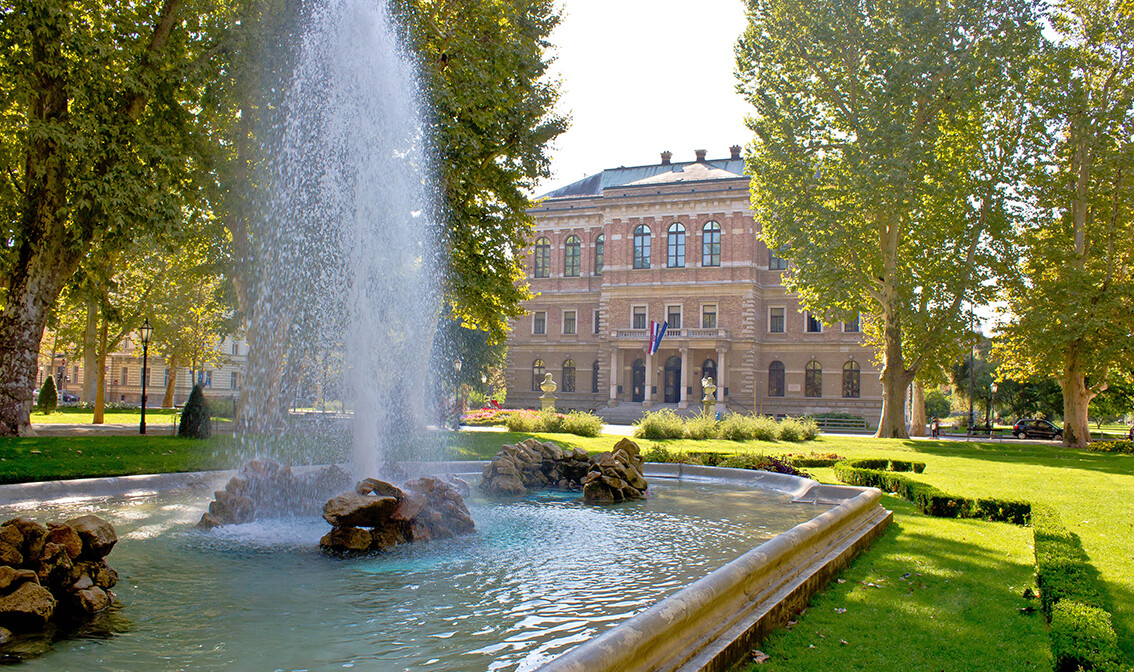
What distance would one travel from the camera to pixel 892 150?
26.6 m

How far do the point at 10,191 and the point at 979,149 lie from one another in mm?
32280

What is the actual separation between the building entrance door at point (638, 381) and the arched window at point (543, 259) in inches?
422

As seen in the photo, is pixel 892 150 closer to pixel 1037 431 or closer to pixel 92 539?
pixel 1037 431

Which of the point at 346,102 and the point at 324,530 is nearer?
the point at 324,530

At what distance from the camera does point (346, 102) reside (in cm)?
1225

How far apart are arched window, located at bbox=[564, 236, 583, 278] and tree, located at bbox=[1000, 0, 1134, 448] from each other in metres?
33.3

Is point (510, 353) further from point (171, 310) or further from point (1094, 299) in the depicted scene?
point (1094, 299)

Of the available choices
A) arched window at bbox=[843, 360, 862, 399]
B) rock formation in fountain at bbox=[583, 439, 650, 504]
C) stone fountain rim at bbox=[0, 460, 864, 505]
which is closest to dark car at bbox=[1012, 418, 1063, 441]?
arched window at bbox=[843, 360, 862, 399]

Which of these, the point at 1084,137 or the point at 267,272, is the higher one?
the point at 1084,137

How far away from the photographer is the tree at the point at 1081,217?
2672cm

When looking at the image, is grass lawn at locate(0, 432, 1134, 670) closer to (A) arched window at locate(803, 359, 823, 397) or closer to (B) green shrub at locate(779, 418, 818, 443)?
(B) green shrub at locate(779, 418, 818, 443)

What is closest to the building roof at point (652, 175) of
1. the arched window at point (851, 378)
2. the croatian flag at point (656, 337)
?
the croatian flag at point (656, 337)

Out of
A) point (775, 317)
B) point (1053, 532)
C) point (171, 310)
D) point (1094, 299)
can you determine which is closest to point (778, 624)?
point (1053, 532)

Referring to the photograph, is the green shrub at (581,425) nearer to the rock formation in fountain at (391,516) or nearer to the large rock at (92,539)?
the rock formation in fountain at (391,516)
